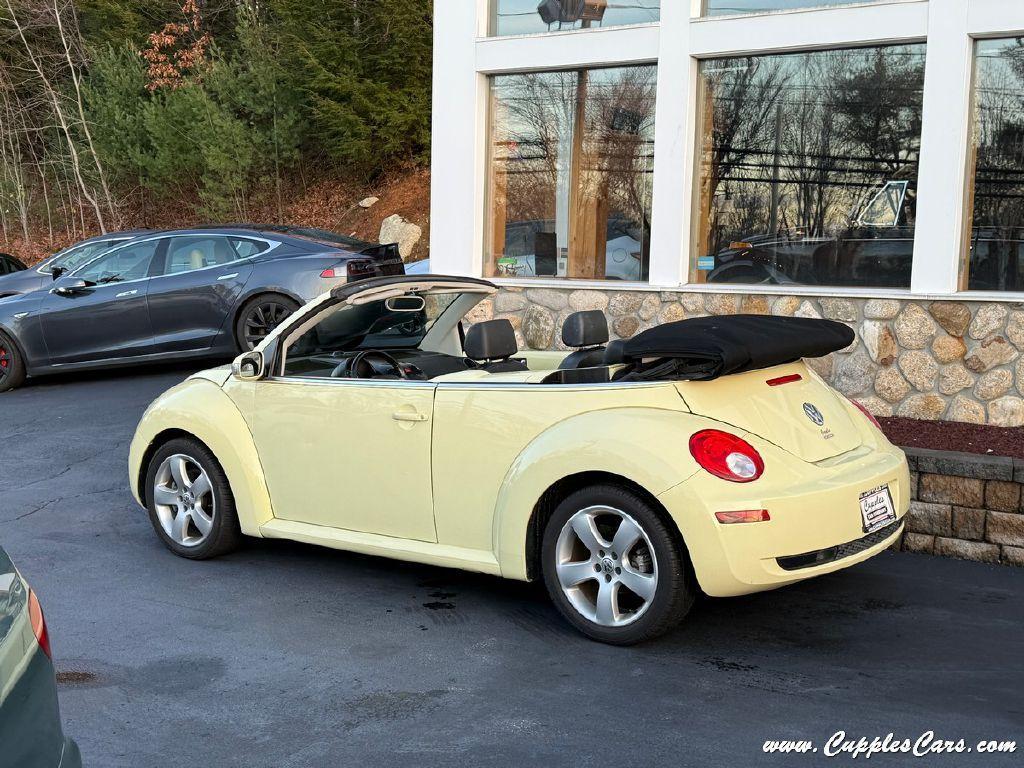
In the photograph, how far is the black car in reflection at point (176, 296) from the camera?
1244cm

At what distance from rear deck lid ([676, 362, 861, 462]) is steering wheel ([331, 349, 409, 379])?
1.84 m

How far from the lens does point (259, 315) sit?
1241 centimetres

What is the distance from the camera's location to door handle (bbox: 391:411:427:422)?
17.7 feet

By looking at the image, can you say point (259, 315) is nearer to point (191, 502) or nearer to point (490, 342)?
Answer: point (191, 502)

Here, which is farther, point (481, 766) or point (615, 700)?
point (615, 700)

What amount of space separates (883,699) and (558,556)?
1441 mm

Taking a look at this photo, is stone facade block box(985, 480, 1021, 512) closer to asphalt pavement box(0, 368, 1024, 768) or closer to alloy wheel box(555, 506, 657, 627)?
asphalt pavement box(0, 368, 1024, 768)

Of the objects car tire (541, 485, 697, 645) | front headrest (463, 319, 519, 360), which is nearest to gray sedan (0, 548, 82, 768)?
car tire (541, 485, 697, 645)

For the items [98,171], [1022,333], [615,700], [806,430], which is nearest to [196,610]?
[615,700]

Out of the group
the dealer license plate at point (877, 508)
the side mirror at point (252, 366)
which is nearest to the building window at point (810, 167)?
the dealer license plate at point (877, 508)

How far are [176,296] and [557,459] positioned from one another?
8782 mm

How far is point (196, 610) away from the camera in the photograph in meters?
5.50

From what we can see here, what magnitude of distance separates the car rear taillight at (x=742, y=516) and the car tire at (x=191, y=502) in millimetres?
2913

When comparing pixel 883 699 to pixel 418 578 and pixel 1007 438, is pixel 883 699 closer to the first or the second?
pixel 418 578
